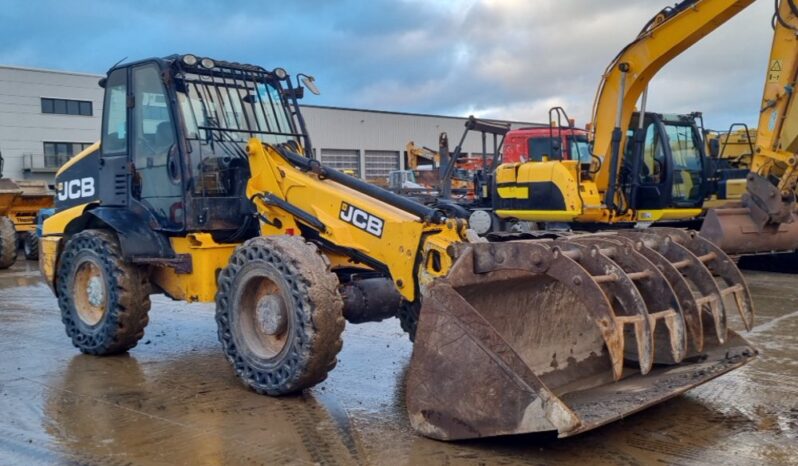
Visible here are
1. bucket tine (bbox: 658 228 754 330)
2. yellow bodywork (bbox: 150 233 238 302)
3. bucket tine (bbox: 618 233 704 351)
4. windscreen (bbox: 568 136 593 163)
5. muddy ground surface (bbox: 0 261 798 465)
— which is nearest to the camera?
muddy ground surface (bbox: 0 261 798 465)

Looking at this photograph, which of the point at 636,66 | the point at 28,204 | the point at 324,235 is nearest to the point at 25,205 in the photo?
the point at 28,204

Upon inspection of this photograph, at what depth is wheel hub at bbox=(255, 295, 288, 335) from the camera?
522 centimetres

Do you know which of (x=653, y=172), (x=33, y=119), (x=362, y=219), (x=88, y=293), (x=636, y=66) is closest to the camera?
(x=362, y=219)

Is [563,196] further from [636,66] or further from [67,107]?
[67,107]

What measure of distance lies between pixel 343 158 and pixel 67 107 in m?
14.4

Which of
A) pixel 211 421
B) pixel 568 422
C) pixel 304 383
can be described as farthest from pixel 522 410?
pixel 211 421

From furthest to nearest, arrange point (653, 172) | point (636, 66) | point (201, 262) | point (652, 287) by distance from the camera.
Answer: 1. point (653, 172)
2. point (636, 66)
3. point (201, 262)
4. point (652, 287)

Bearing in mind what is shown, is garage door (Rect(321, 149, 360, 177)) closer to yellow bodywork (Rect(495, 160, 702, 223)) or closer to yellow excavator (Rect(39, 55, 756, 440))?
yellow bodywork (Rect(495, 160, 702, 223))

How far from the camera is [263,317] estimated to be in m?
5.32

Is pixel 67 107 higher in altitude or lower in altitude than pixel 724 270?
higher

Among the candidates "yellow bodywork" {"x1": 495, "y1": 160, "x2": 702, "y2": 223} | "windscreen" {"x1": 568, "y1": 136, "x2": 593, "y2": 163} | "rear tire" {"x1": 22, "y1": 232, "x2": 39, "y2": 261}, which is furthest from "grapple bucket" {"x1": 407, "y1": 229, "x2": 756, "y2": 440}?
"rear tire" {"x1": 22, "y1": 232, "x2": 39, "y2": 261}

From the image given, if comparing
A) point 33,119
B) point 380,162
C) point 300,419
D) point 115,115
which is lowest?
point 300,419

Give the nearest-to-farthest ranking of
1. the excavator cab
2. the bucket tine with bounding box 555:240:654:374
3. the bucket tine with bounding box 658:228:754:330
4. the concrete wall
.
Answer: the bucket tine with bounding box 555:240:654:374
the bucket tine with bounding box 658:228:754:330
the excavator cab
the concrete wall

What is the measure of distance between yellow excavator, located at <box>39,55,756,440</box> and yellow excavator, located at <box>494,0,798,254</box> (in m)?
5.92
